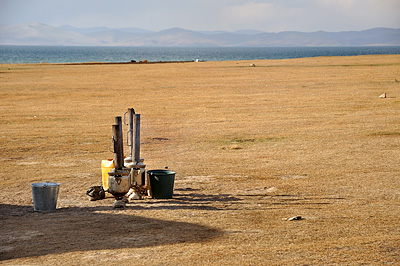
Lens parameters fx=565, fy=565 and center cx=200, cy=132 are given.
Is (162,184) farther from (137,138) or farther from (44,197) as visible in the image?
(44,197)

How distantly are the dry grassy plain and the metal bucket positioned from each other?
0.20m

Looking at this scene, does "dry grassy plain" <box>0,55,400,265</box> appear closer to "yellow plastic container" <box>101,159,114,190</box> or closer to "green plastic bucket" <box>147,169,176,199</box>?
"green plastic bucket" <box>147,169,176,199</box>

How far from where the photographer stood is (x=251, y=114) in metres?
22.1

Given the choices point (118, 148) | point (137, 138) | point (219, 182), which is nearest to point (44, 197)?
point (118, 148)

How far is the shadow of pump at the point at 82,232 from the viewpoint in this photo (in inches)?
294

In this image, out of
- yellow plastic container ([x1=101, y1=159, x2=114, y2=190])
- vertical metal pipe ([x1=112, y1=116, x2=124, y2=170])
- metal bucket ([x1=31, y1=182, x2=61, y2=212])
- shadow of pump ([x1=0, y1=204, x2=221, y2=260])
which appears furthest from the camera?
yellow plastic container ([x1=101, y1=159, x2=114, y2=190])

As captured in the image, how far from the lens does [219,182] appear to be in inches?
451

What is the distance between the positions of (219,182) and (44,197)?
12.1 feet

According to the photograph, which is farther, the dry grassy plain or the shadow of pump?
the shadow of pump

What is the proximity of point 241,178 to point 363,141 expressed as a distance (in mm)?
5545

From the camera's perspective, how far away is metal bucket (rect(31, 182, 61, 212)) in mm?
9164

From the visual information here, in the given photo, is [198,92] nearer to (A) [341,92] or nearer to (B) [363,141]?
(A) [341,92]

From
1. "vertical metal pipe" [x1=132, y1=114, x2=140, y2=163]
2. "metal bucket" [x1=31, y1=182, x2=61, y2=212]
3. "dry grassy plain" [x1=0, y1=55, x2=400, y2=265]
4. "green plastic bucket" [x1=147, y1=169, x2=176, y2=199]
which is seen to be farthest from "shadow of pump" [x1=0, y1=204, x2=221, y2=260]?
"vertical metal pipe" [x1=132, y1=114, x2=140, y2=163]

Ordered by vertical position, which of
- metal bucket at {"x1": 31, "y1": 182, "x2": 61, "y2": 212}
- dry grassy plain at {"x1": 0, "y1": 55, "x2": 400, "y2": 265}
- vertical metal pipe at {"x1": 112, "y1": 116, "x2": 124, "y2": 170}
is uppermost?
vertical metal pipe at {"x1": 112, "y1": 116, "x2": 124, "y2": 170}
